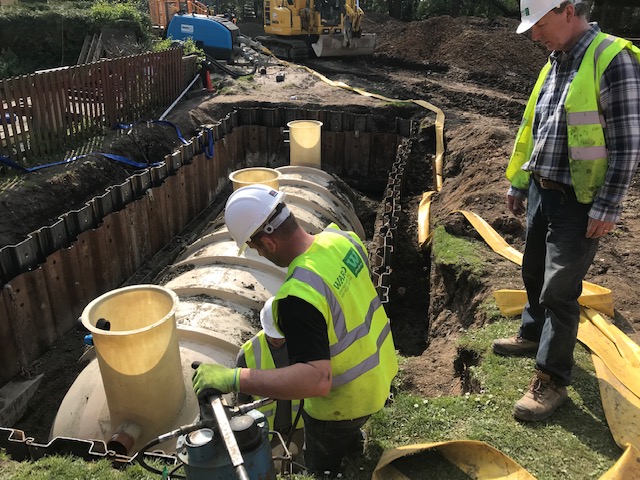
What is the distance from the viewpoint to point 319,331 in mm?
2631

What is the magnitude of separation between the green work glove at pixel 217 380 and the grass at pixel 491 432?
108cm

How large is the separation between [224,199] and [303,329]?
962cm

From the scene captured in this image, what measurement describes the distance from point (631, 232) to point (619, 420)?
14.8ft

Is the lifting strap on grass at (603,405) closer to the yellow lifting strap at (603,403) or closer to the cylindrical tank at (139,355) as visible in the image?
the yellow lifting strap at (603,403)

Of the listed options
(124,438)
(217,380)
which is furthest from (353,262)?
(124,438)

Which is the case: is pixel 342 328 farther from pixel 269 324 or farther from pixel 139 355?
pixel 139 355

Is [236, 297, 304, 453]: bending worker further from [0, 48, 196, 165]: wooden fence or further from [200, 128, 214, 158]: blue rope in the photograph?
[0, 48, 196, 165]: wooden fence

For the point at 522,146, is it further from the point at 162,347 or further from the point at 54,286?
the point at 54,286

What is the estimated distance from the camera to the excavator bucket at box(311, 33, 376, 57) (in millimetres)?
22703

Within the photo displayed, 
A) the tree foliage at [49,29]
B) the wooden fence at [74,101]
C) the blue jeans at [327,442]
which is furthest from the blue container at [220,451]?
the tree foliage at [49,29]

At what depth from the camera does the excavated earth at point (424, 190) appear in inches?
237

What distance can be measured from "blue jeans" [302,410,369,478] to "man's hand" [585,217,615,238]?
1920 millimetres

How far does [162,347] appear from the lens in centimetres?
380

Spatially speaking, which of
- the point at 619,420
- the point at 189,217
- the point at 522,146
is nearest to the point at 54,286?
the point at 189,217
